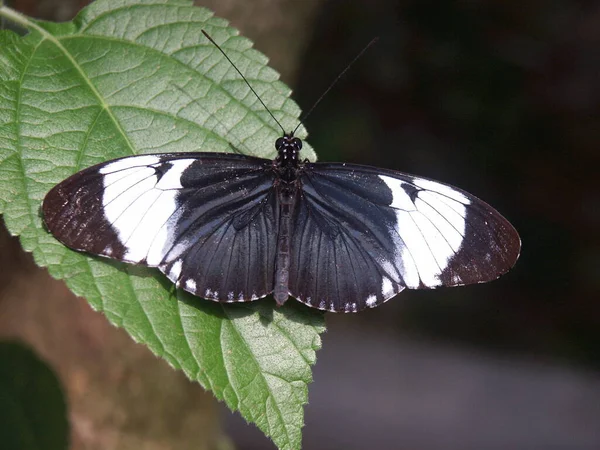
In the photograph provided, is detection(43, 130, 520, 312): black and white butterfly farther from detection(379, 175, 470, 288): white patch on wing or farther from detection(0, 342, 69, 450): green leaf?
detection(0, 342, 69, 450): green leaf

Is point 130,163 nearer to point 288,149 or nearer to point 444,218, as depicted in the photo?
point 288,149

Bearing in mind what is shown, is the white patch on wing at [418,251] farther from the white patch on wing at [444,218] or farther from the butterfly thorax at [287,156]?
the butterfly thorax at [287,156]

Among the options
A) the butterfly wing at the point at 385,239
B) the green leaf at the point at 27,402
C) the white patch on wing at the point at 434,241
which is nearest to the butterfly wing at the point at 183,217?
the butterfly wing at the point at 385,239

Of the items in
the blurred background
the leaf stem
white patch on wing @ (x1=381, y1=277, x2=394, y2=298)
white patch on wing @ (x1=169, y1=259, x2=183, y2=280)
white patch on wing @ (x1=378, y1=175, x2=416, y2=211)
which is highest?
the blurred background

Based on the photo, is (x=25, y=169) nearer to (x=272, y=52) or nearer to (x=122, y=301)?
(x=122, y=301)

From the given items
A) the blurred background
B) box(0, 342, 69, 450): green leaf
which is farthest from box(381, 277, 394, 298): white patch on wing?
the blurred background

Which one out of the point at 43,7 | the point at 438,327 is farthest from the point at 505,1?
the point at 43,7
